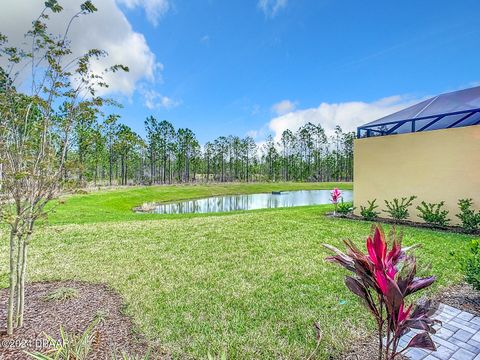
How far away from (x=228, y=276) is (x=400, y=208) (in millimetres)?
6920

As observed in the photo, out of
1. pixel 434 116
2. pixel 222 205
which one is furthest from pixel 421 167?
pixel 222 205

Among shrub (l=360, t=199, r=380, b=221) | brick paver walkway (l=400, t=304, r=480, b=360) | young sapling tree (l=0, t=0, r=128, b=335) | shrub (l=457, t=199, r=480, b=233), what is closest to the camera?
brick paver walkway (l=400, t=304, r=480, b=360)

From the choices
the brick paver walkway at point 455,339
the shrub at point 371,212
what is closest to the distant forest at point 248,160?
the shrub at point 371,212

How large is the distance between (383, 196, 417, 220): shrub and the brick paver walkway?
600cm

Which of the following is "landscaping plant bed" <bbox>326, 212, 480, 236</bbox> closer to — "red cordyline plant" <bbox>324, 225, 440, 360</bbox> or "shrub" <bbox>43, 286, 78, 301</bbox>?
"red cordyline plant" <bbox>324, 225, 440, 360</bbox>

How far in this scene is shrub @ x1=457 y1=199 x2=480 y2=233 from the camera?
21.9 ft

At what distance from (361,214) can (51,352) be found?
9550mm

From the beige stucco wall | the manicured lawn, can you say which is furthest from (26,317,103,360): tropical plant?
the beige stucco wall

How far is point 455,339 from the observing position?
7.73 feet

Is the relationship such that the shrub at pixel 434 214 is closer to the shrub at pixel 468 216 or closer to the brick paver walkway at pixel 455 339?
the shrub at pixel 468 216

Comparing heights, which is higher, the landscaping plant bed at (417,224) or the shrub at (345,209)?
the shrub at (345,209)

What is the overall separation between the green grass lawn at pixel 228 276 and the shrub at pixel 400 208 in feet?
3.51

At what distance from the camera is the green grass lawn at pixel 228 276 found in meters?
2.45

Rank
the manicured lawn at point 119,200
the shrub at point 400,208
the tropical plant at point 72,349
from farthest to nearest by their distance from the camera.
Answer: the manicured lawn at point 119,200
the shrub at point 400,208
the tropical plant at point 72,349
